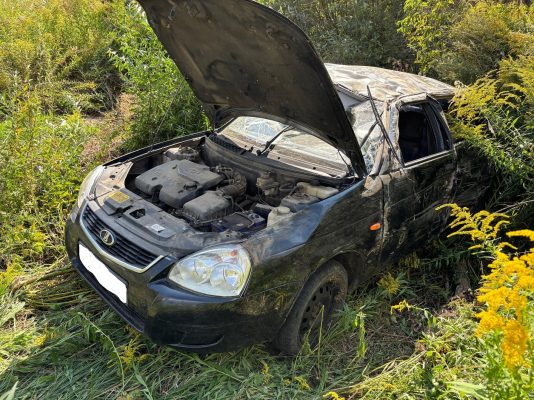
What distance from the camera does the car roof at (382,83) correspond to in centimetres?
330

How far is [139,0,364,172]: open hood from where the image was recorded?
2.39 meters

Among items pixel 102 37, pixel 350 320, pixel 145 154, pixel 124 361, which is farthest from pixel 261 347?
pixel 102 37

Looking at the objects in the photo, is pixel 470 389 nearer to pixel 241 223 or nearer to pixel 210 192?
pixel 241 223

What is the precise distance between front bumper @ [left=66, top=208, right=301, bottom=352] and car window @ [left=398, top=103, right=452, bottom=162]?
1802mm

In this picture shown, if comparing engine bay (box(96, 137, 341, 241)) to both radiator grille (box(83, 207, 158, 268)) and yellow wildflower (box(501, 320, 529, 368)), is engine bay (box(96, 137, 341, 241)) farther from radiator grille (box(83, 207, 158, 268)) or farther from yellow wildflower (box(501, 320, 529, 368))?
yellow wildflower (box(501, 320, 529, 368))

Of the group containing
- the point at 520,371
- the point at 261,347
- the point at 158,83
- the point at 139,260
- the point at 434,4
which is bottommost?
the point at 261,347

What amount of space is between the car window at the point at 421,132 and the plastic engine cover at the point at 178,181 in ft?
5.08

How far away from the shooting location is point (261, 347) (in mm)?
2803

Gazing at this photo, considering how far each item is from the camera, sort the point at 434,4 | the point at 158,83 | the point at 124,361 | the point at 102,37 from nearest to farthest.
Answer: the point at 124,361
the point at 158,83
the point at 434,4
the point at 102,37

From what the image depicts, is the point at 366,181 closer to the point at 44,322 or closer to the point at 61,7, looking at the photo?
the point at 44,322

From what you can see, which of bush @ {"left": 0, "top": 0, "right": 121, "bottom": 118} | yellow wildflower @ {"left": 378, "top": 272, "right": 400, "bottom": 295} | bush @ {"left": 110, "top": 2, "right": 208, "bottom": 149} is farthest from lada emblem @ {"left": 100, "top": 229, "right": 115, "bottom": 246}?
bush @ {"left": 0, "top": 0, "right": 121, "bottom": 118}

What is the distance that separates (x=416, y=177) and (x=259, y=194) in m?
1.14

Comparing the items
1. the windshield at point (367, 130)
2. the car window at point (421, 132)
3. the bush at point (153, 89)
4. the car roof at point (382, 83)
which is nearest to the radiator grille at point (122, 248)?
the windshield at point (367, 130)

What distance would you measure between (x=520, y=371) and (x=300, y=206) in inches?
53.8
